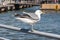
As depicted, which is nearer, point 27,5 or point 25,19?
point 25,19

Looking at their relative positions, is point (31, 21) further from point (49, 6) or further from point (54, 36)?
point (49, 6)

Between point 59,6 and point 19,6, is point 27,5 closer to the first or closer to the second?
point 19,6

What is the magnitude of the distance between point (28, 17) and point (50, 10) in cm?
5917

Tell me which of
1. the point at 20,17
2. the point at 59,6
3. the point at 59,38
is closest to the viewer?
the point at 59,38

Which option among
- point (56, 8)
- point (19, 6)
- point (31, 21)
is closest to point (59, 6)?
point (56, 8)

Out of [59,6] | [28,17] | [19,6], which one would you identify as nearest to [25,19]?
[28,17]

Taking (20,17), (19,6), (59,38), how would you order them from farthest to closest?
(19,6) < (20,17) < (59,38)

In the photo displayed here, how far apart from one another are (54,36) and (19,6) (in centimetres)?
7873

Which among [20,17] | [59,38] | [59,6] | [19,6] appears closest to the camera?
[59,38]

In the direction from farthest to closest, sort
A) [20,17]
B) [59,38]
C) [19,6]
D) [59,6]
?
[19,6]
[59,6]
[20,17]
[59,38]

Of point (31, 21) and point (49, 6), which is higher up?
point (31, 21)

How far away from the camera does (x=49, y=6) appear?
68.9m

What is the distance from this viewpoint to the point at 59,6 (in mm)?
Result: 67500

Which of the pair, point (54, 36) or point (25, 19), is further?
point (25, 19)
